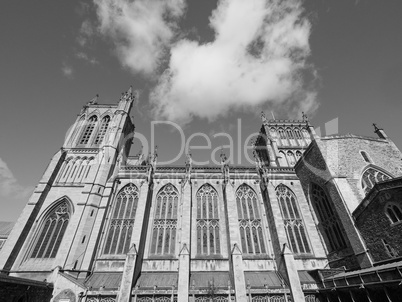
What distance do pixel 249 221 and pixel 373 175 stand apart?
11.8m

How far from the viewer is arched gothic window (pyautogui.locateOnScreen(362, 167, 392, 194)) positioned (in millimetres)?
16141

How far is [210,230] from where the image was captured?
746 inches

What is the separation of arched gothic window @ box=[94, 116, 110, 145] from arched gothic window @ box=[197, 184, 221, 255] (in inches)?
592

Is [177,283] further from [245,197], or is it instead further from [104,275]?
[245,197]

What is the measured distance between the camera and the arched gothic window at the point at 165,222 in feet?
58.9

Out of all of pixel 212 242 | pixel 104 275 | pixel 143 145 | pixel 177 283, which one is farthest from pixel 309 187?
pixel 143 145

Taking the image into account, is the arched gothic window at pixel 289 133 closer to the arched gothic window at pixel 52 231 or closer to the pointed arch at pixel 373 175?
the pointed arch at pixel 373 175

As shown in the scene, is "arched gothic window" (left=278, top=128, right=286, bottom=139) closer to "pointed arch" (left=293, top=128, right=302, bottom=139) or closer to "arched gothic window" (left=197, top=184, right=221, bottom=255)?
"pointed arch" (left=293, top=128, right=302, bottom=139)

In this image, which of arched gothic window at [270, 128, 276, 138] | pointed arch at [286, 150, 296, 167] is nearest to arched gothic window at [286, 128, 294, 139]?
arched gothic window at [270, 128, 276, 138]

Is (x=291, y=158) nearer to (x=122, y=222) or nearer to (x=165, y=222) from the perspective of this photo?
(x=165, y=222)

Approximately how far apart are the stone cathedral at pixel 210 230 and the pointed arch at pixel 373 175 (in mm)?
102

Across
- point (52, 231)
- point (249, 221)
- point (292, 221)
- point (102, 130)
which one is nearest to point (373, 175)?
point (292, 221)

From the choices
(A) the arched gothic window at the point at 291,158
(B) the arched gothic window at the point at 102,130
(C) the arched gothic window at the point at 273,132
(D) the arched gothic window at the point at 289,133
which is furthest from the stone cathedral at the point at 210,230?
(D) the arched gothic window at the point at 289,133

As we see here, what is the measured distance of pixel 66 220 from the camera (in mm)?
18656
